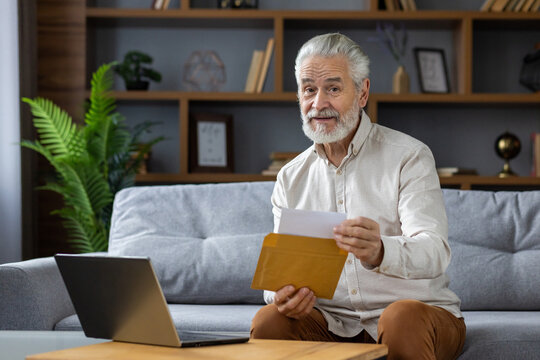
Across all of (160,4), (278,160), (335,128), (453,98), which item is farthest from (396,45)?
(335,128)

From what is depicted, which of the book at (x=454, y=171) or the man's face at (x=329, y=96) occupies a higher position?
the man's face at (x=329, y=96)

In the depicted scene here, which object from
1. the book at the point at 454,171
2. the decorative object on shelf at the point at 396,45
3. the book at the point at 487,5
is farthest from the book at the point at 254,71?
the book at the point at 487,5

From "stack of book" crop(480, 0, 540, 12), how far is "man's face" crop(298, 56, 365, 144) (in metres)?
2.25

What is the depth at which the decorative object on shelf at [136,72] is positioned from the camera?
380 cm

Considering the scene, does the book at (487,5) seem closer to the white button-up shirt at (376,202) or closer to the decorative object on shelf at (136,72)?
the decorative object on shelf at (136,72)

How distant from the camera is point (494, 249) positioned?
2385 mm

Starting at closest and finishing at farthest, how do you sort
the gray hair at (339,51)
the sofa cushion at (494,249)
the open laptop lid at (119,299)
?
the open laptop lid at (119,299)
the gray hair at (339,51)
the sofa cushion at (494,249)

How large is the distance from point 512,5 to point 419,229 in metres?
2.56

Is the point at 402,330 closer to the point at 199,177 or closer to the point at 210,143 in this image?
the point at 199,177

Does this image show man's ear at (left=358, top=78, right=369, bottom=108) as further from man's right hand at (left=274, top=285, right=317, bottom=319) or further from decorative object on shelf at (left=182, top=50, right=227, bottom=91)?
decorative object on shelf at (left=182, top=50, right=227, bottom=91)

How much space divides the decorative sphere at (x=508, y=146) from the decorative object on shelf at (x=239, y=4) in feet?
4.90

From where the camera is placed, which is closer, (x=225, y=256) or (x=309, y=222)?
(x=309, y=222)

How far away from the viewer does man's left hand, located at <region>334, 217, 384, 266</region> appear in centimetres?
136

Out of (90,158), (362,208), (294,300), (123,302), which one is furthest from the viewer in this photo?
(90,158)
